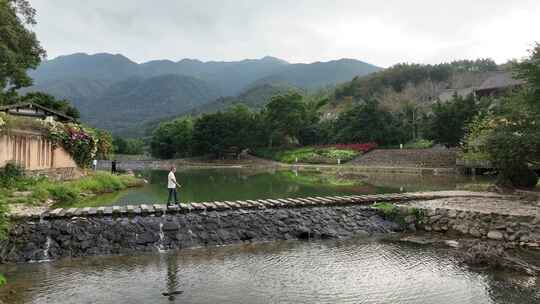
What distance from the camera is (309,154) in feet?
217

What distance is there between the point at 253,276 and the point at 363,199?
30.4 feet

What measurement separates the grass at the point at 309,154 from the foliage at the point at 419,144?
25.2 ft

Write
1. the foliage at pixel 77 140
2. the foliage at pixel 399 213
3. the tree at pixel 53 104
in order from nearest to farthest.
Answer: the foliage at pixel 399 213 → the foliage at pixel 77 140 → the tree at pixel 53 104

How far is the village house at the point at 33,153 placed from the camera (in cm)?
2180

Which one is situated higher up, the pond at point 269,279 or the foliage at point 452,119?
the foliage at point 452,119

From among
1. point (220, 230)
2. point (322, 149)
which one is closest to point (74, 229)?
point (220, 230)

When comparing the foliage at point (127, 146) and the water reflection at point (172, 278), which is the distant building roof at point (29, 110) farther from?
the foliage at point (127, 146)

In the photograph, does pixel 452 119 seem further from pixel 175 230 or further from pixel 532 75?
pixel 175 230

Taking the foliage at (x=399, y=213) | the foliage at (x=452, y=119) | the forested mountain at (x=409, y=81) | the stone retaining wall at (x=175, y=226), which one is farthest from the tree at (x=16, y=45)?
the forested mountain at (x=409, y=81)

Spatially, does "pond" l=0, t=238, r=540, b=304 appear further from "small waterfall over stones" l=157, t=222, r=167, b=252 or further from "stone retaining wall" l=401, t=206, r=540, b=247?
"stone retaining wall" l=401, t=206, r=540, b=247

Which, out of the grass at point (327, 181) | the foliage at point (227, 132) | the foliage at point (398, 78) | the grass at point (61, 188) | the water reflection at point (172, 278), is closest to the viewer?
the water reflection at point (172, 278)

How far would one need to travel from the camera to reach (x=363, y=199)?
752 inches

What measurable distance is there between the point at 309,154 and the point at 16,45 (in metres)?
43.1

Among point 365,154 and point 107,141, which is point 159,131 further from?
point 107,141
